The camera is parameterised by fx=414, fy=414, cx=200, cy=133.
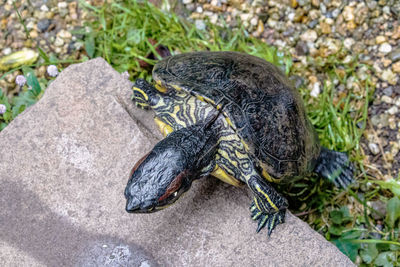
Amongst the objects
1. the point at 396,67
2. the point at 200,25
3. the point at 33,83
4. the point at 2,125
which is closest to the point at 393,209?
the point at 396,67

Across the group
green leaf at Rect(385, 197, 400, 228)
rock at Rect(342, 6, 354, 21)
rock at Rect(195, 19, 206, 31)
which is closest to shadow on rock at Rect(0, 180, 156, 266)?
green leaf at Rect(385, 197, 400, 228)

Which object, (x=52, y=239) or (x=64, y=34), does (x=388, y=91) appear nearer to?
(x=52, y=239)

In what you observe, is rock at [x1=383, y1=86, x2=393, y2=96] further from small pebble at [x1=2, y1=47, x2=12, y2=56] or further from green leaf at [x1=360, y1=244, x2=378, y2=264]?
small pebble at [x1=2, y1=47, x2=12, y2=56]

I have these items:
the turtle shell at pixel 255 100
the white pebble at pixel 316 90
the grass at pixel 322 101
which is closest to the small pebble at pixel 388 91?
the grass at pixel 322 101

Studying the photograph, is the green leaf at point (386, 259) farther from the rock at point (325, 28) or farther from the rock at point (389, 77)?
the rock at point (325, 28)

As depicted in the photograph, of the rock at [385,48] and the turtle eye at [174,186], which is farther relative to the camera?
the rock at [385,48]

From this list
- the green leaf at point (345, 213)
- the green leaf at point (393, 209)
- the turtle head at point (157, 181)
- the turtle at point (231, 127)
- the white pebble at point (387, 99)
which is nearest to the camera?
the turtle head at point (157, 181)
